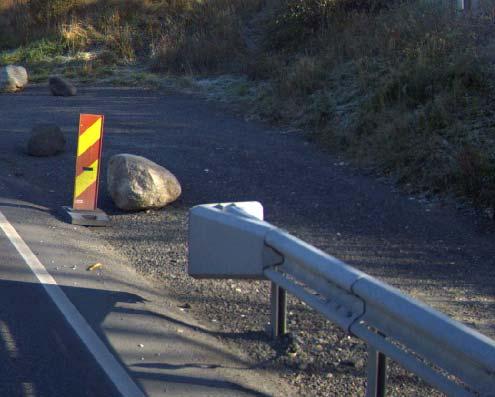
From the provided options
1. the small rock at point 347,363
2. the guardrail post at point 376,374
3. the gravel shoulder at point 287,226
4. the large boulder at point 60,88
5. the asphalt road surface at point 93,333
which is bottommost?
the gravel shoulder at point 287,226

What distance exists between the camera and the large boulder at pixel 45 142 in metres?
12.7

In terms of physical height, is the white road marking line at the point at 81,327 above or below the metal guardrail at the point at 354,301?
below

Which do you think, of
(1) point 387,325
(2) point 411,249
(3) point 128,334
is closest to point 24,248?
(3) point 128,334

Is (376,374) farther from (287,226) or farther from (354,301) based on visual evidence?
(287,226)

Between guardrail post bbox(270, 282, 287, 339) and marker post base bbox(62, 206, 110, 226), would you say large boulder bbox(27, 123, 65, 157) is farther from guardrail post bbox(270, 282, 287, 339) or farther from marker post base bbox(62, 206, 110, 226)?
guardrail post bbox(270, 282, 287, 339)

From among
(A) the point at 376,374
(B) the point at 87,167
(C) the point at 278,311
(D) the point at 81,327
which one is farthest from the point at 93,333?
(B) the point at 87,167

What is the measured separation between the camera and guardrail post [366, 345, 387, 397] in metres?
4.44

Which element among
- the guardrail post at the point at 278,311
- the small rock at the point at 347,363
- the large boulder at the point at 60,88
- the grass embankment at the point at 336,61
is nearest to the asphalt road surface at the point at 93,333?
the guardrail post at the point at 278,311

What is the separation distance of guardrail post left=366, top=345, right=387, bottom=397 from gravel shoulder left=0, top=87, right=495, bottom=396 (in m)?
0.67

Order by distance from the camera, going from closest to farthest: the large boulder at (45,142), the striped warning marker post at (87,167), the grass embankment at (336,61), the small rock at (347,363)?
1. the small rock at (347,363)
2. the striped warning marker post at (87,167)
3. the grass embankment at (336,61)
4. the large boulder at (45,142)

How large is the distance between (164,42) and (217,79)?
3.90 m

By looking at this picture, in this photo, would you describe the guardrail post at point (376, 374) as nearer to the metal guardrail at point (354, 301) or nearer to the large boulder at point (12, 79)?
the metal guardrail at point (354, 301)

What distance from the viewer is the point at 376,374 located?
4.46 m

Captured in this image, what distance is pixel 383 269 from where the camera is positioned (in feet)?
25.6
